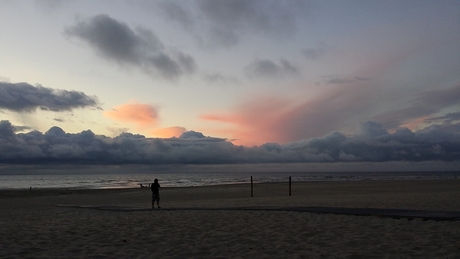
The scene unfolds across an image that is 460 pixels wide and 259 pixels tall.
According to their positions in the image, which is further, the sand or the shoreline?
the shoreline

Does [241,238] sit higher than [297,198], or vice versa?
[241,238]

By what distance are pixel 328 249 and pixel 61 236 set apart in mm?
7400

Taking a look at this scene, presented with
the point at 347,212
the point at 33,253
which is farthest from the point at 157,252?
the point at 347,212

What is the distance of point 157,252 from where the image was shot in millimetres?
8109

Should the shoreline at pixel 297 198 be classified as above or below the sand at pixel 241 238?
below

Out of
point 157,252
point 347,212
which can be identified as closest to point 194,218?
point 157,252

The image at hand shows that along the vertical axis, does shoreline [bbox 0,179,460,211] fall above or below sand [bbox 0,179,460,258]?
below

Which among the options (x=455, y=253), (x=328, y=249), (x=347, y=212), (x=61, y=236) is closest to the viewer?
(x=455, y=253)

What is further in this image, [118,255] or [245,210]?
[245,210]

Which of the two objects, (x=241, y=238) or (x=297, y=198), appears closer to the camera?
(x=241, y=238)

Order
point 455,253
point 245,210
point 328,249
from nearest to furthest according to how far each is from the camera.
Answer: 1. point 455,253
2. point 328,249
3. point 245,210

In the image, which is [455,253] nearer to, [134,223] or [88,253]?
[88,253]

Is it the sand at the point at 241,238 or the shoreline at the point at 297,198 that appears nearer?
the sand at the point at 241,238

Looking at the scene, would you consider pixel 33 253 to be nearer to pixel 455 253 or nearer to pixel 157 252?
pixel 157 252
